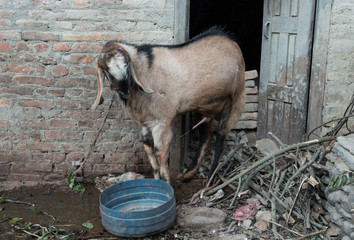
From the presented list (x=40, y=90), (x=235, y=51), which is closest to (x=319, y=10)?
(x=235, y=51)

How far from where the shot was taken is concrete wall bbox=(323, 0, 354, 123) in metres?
4.92

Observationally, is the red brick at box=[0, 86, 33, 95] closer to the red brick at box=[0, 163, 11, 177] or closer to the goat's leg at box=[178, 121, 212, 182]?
the red brick at box=[0, 163, 11, 177]

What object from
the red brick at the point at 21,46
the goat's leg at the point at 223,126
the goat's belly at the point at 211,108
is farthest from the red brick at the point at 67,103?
the goat's leg at the point at 223,126

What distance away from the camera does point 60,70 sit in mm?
Answer: 4980

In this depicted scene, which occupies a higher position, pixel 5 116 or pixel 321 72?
pixel 321 72

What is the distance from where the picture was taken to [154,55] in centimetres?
444

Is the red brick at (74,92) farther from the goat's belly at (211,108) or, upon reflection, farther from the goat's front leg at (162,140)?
the goat's belly at (211,108)

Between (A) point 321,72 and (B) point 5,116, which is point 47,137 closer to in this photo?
(B) point 5,116

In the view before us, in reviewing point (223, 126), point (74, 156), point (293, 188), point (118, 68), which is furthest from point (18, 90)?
point (293, 188)

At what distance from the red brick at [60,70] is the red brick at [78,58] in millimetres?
82

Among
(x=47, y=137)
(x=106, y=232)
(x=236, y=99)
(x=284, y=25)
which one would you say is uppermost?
(x=284, y=25)

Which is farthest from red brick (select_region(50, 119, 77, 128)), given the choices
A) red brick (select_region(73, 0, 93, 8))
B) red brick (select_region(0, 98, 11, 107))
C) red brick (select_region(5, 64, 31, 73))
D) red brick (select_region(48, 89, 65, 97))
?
red brick (select_region(73, 0, 93, 8))

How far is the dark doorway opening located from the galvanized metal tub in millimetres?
5357

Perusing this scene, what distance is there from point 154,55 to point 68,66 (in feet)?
3.83
